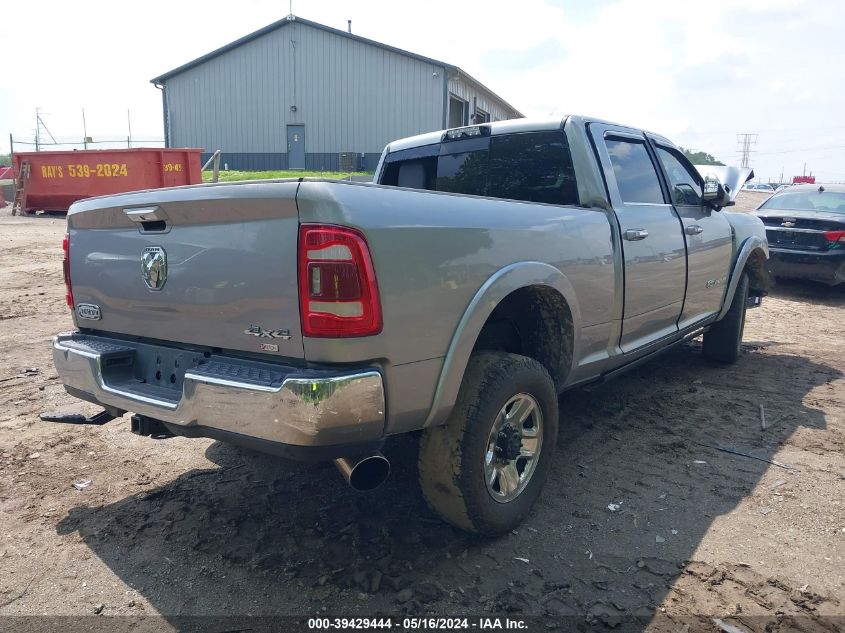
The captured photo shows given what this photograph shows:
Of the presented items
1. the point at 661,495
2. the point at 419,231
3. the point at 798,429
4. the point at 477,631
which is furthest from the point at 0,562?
the point at 798,429

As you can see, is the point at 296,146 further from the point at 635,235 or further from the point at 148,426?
the point at 148,426

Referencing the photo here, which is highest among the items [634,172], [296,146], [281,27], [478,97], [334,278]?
[281,27]

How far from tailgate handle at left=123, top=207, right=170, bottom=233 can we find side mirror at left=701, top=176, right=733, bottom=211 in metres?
3.89

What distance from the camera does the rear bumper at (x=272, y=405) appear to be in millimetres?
2209

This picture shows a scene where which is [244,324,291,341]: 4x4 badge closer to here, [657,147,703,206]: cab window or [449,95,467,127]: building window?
[657,147,703,206]: cab window

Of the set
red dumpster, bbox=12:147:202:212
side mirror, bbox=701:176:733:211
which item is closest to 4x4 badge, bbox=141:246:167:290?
side mirror, bbox=701:176:733:211

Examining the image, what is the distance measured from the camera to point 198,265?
8.44ft

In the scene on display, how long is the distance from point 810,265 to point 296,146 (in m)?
22.1

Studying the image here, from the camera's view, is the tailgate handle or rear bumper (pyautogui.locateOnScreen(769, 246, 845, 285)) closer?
the tailgate handle

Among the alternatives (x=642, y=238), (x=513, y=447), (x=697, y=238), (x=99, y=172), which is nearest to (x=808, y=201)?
(x=697, y=238)

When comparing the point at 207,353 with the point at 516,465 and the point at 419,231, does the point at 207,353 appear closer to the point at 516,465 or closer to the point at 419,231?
the point at 419,231

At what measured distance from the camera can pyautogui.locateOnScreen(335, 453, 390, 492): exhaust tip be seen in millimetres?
2420

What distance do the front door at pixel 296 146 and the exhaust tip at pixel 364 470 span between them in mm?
26165

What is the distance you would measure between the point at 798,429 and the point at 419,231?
335 centimetres
